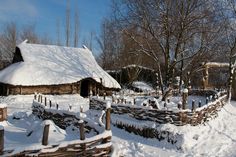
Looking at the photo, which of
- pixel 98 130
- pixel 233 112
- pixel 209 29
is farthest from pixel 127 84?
pixel 98 130

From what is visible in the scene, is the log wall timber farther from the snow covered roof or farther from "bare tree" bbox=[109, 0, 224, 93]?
"bare tree" bbox=[109, 0, 224, 93]

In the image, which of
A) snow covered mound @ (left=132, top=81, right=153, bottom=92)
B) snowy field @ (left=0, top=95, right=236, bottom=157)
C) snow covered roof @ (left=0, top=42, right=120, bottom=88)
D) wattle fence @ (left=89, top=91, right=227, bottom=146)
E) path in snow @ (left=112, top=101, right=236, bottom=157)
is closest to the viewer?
snowy field @ (left=0, top=95, right=236, bottom=157)

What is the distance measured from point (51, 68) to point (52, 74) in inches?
43.5

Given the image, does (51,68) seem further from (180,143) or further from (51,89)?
(180,143)

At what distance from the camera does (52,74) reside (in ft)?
97.0

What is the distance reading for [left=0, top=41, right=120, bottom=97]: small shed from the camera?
1099 inches

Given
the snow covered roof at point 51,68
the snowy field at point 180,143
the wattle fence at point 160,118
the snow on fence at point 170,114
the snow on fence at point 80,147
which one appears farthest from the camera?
the snow covered roof at point 51,68

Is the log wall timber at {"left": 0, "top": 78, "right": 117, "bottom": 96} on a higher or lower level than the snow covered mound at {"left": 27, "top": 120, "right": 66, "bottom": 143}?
higher

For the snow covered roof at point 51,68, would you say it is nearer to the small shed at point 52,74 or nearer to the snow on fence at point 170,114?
the small shed at point 52,74

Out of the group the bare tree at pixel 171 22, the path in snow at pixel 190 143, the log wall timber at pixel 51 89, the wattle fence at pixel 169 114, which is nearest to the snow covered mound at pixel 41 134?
the path in snow at pixel 190 143

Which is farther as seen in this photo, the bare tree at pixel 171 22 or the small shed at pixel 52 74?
the small shed at pixel 52 74

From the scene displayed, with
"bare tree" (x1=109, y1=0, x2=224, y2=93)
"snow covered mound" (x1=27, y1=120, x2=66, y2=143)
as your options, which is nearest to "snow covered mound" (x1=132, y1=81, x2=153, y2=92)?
"bare tree" (x1=109, y1=0, x2=224, y2=93)

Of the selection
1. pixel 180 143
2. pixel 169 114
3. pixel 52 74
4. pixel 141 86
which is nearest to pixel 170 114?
pixel 169 114

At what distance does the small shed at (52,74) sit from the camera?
91.6 feet
